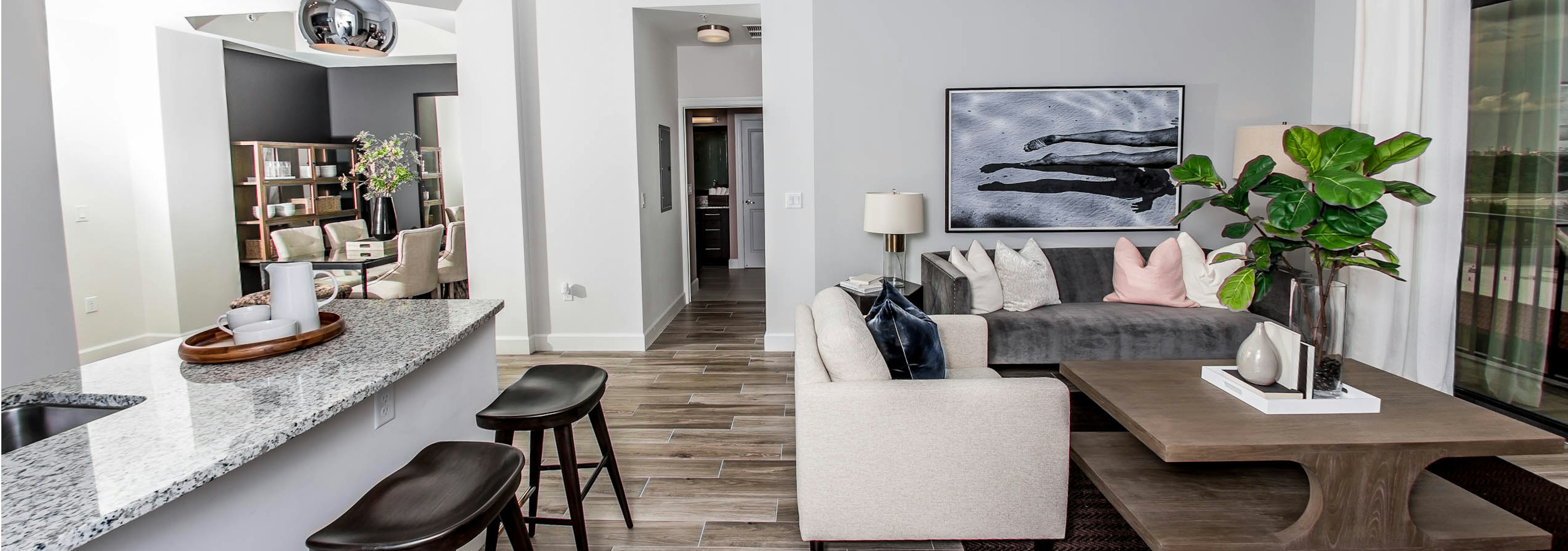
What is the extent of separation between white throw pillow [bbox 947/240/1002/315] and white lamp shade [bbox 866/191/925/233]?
36 centimetres

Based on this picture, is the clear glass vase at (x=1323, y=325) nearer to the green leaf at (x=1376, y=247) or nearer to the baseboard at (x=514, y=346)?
the green leaf at (x=1376, y=247)

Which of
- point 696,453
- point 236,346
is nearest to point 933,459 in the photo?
point 696,453

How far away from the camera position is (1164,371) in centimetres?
281

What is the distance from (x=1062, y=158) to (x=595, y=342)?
10.3 feet

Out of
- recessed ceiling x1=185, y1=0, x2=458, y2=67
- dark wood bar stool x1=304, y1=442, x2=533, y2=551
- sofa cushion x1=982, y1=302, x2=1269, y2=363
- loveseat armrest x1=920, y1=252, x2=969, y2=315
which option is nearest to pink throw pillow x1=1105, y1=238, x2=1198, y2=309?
sofa cushion x1=982, y1=302, x2=1269, y2=363

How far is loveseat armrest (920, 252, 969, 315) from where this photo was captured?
3.92 metres

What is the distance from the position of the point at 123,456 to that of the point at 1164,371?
283 cm

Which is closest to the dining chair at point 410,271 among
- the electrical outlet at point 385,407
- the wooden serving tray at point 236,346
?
the wooden serving tray at point 236,346

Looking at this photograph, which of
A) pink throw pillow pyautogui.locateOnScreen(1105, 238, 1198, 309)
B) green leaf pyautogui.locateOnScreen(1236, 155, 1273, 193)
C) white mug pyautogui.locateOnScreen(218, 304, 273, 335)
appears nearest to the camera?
white mug pyautogui.locateOnScreen(218, 304, 273, 335)

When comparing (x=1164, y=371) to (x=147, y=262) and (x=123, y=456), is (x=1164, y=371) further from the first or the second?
(x=147, y=262)

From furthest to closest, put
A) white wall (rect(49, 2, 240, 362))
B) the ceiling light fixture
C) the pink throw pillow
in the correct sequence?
the ceiling light fixture
white wall (rect(49, 2, 240, 362))
the pink throw pillow

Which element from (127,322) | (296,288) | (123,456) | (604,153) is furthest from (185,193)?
(123,456)

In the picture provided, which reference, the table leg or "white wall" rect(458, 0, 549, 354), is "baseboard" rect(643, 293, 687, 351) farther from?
the table leg

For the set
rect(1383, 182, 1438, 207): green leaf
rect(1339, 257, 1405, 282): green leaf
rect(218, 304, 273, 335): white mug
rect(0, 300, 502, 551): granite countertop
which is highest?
rect(1383, 182, 1438, 207): green leaf
